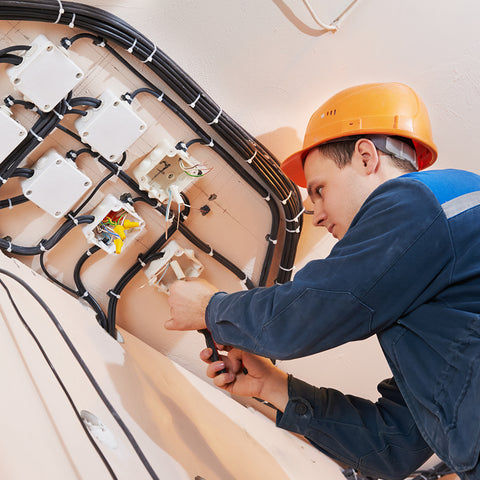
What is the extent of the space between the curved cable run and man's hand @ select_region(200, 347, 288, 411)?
480 millimetres

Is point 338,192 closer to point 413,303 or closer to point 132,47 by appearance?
point 413,303

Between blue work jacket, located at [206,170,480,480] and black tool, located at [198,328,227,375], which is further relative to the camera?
black tool, located at [198,328,227,375]

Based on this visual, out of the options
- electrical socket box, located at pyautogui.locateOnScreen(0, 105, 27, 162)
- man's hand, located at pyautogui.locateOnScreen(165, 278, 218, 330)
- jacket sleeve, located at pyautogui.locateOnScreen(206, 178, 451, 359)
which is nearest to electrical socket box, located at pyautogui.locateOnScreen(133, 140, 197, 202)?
electrical socket box, located at pyautogui.locateOnScreen(0, 105, 27, 162)

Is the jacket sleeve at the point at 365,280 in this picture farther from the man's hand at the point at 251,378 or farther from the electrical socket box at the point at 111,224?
the electrical socket box at the point at 111,224

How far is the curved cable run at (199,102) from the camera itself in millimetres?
1071

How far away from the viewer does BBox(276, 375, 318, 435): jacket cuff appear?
99 cm

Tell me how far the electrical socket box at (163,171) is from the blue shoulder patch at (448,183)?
72cm

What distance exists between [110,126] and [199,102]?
255 mm

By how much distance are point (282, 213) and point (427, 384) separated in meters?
0.88

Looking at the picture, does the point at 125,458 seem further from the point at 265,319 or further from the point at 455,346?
the point at 455,346

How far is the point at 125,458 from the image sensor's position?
737 mm

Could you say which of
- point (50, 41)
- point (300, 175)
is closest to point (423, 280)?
point (300, 175)

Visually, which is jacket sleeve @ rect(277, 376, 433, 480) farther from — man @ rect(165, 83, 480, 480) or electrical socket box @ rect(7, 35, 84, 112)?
electrical socket box @ rect(7, 35, 84, 112)

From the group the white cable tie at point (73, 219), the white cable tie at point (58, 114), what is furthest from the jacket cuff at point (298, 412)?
the white cable tie at point (58, 114)
